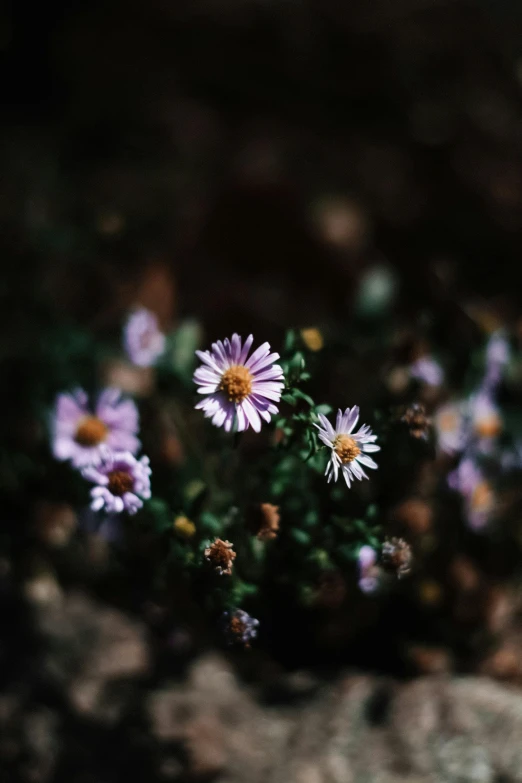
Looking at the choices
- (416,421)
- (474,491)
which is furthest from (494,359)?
(416,421)

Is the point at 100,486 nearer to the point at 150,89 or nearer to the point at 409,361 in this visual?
the point at 409,361

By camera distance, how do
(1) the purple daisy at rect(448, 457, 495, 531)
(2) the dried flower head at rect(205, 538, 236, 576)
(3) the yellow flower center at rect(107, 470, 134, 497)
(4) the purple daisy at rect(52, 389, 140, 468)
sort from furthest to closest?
(1) the purple daisy at rect(448, 457, 495, 531), (4) the purple daisy at rect(52, 389, 140, 468), (3) the yellow flower center at rect(107, 470, 134, 497), (2) the dried flower head at rect(205, 538, 236, 576)

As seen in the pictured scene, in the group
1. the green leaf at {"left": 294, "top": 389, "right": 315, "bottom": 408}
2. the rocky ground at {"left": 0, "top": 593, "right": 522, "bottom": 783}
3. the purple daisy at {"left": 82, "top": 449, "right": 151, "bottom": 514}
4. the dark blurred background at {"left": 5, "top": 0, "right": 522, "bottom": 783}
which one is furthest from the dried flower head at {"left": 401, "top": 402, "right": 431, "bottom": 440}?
the dark blurred background at {"left": 5, "top": 0, "right": 522, "bottom": 783}

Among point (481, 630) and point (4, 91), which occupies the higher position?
point (4, 91)

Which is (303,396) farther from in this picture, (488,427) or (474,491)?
(488,427)

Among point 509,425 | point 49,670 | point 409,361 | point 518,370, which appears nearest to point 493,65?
point 518,370

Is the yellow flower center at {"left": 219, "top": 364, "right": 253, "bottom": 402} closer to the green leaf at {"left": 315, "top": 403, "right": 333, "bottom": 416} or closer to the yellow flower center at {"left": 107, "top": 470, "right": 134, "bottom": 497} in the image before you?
the green leaf at {"left": 315, "top": 403, "right": 333, "bottom": 416}
